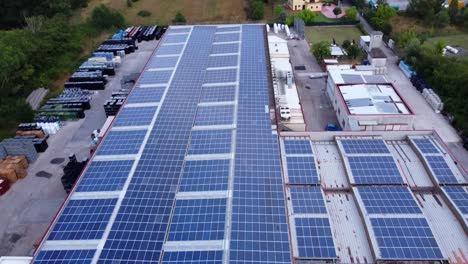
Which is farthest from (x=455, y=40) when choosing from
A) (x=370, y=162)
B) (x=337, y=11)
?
(x=370, y=162)

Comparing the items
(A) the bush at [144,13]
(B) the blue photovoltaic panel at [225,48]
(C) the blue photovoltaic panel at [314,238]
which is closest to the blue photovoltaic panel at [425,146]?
(C) the blue photovoltaic panel at [314,238]

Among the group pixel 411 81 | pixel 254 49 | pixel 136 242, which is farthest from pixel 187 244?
pixel 411 81

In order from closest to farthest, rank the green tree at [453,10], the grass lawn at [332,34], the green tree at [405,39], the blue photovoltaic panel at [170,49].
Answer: the blue photovoltaic panel at [170,49]
the green tree at [405,39]
the grass lawn at [332,34]
the green tree at [453,10]

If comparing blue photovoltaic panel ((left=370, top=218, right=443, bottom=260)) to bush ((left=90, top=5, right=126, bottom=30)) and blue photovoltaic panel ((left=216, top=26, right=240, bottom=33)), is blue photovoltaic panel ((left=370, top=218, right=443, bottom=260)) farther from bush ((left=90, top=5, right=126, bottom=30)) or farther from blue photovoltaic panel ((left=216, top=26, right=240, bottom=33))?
bush ((left=90, top=5, right=126, bottom=30))

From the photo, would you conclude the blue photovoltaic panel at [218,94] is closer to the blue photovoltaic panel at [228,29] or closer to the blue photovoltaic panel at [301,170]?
the blue photovoltaic panel at [301,170]

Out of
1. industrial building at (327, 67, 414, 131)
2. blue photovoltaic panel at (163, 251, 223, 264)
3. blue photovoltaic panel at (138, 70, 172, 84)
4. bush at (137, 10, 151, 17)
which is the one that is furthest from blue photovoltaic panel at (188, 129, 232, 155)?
bush at (137, 10, 151, 17)
